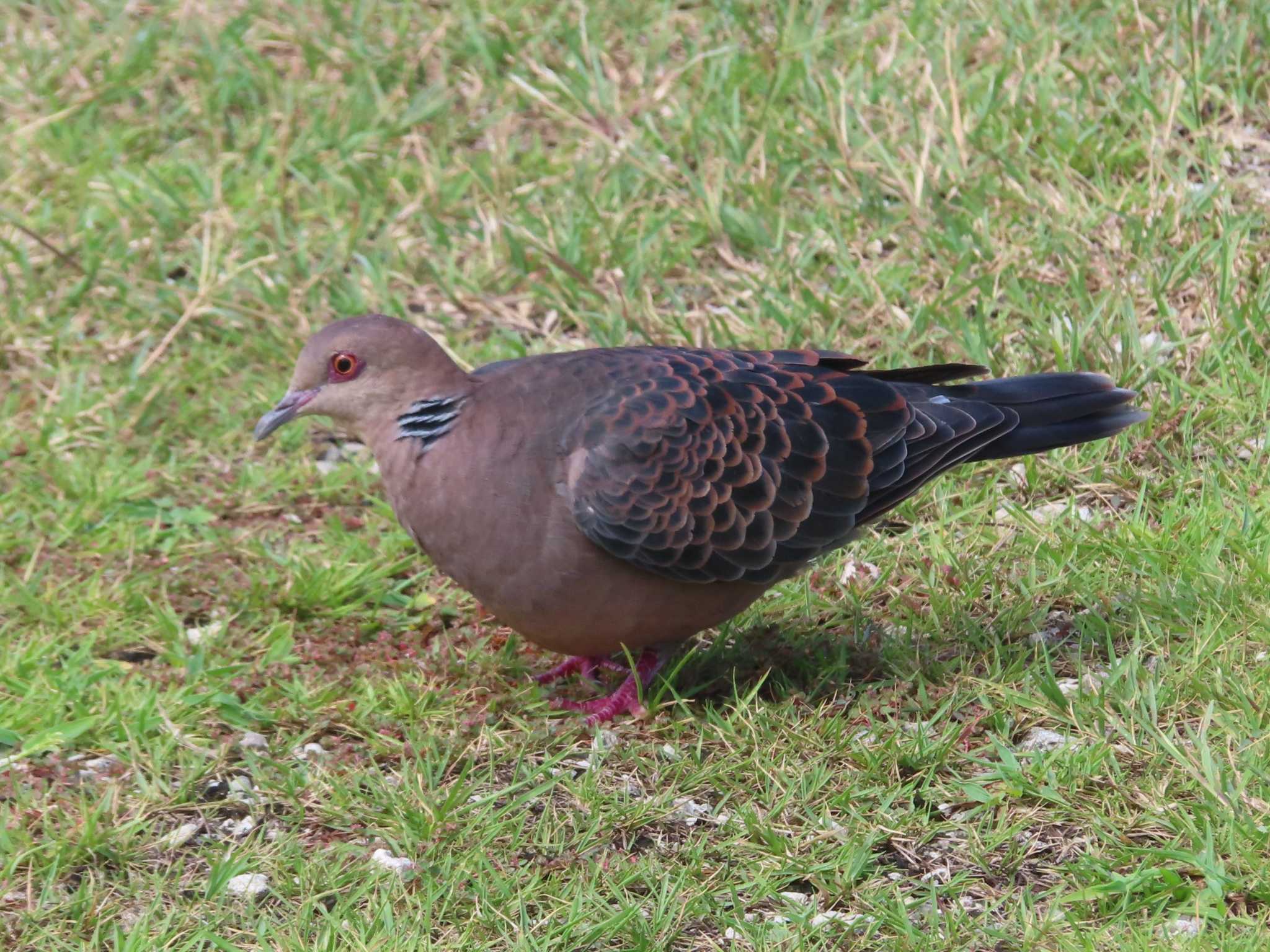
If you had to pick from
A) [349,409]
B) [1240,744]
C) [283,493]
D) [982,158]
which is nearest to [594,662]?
[349,409]

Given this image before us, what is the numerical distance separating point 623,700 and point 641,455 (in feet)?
2.06

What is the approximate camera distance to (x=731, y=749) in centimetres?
354

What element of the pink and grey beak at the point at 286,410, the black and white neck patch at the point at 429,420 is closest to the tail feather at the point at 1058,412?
the black and white neck patch at the point at 429,420

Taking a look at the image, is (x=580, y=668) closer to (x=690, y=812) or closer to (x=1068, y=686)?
(x=690, y=812)

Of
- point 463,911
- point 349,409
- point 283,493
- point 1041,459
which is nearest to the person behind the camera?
point 463,911

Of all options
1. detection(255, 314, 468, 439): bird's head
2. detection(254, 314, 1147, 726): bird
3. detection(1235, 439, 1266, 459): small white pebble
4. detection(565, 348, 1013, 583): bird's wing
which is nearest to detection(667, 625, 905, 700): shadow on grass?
detection(254, 314, 1147, 726): bird

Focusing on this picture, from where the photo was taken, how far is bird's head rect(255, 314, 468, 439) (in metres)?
3.73

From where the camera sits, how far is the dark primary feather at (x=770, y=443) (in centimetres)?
356

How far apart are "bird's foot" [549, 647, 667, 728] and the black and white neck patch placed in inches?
29.0

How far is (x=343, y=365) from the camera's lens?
377 cm

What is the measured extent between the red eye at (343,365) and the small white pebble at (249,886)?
121 cm

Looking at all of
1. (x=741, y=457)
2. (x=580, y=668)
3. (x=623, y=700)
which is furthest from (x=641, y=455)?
(x=580, y=668)

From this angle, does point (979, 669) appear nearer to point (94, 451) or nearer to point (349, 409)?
point (349, 409)

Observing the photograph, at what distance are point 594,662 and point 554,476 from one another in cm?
70
